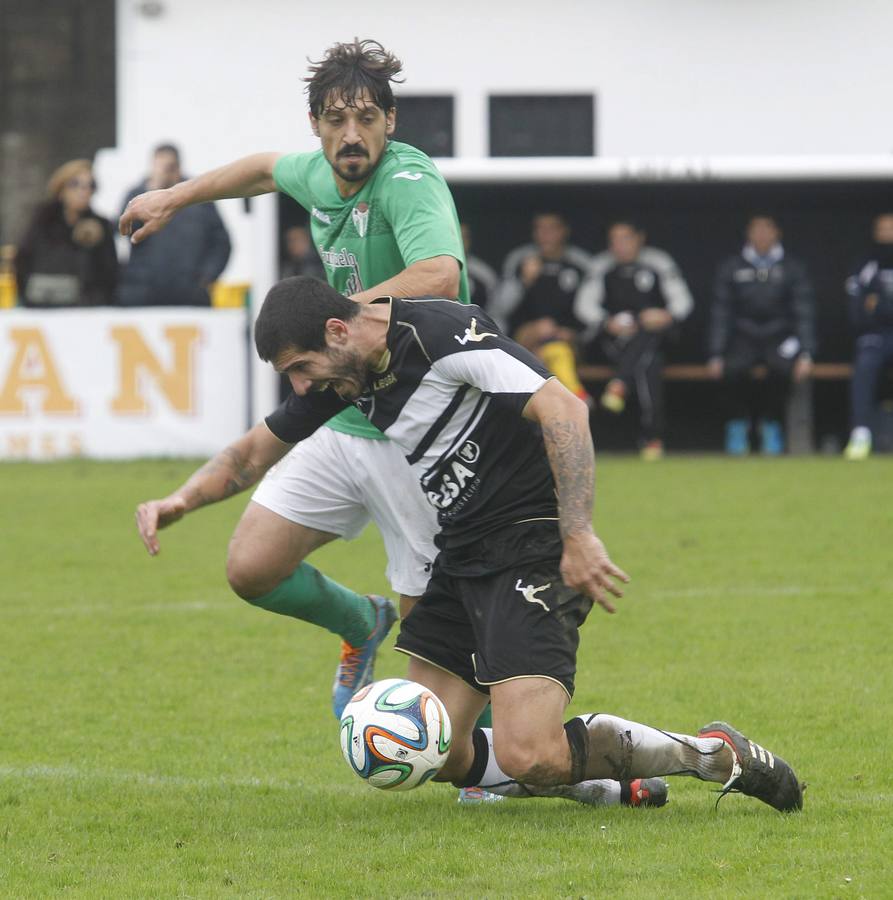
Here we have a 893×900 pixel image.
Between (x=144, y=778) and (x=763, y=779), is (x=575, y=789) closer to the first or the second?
(x=763, y=779)

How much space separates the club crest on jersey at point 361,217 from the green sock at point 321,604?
1066 millimetres

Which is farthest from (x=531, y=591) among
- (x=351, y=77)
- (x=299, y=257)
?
(x=299, y=257)

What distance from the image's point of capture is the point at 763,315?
50.0 feet

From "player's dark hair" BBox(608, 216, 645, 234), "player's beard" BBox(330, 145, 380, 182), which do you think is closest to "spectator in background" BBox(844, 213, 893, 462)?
"player's dark hair" BBox(608, 216, 645, 234)

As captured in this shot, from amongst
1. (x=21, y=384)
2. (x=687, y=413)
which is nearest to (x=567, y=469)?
(x=21, y=384)

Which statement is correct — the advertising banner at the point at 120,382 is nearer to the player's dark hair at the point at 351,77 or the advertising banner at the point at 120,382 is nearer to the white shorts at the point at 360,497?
the white shorts at the point at 360,497

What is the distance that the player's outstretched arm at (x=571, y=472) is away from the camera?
171 inches

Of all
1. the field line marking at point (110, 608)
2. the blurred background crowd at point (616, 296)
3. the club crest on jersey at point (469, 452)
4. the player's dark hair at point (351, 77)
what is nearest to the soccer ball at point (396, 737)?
the club crest on jersey at point (469, 452)

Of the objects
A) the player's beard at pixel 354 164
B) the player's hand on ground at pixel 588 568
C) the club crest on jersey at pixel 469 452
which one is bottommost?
the player's hand on ground at pixel 588 568

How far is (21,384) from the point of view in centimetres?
1437

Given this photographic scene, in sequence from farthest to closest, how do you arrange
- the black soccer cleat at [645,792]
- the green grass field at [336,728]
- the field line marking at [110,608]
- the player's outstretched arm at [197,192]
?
the field line marking at [110,608] < the player's outstretched arm at [197,192] < the black soccer cleat at [645,792] < the green grass field at [336,728]

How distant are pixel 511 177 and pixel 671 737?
11.0 meters

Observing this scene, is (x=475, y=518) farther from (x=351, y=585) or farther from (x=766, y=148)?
(x=766, y=148)

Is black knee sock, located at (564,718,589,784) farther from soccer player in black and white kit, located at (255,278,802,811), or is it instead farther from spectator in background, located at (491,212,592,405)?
spectator in background, located at (491,212,592,405)
